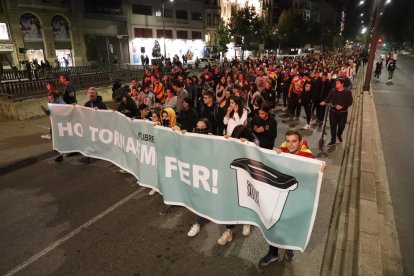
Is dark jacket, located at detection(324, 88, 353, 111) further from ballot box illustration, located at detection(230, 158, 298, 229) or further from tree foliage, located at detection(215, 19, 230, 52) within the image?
tree foliage, located at detection(215, 19, 230, 52)

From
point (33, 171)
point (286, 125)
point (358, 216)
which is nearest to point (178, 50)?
point (286, 125)

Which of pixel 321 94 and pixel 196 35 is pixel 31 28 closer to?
pixel 196 35

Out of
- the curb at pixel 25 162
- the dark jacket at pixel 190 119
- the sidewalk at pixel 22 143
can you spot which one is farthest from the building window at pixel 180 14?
the dark jacket at pixel 190 119

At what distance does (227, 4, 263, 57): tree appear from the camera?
42250 mm

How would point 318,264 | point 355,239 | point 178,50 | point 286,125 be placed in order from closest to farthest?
point 318,264
point 355,239
point 286,125
point 178,50

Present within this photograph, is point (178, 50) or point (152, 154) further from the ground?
point (178, 50)

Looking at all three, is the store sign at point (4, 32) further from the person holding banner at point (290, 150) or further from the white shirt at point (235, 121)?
the person holding banner at point (290, 150)

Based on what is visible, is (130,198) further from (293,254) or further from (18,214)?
(293,254)

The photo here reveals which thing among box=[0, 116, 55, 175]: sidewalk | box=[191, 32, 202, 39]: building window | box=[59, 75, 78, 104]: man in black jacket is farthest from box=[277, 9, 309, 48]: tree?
box=[59, 75, 78, 104]: man in black jacket

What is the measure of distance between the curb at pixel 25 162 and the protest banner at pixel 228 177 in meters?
3.60

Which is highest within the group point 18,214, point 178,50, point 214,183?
point 178,50

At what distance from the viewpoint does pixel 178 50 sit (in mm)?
48344

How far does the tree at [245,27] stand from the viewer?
4225cm

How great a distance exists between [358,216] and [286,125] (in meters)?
6.67
